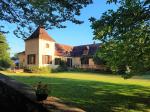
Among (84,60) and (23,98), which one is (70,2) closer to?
(23,98)

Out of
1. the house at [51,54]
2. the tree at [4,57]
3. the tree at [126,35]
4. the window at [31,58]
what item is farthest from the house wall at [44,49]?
the tree at [126,35]

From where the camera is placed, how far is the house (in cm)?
5822

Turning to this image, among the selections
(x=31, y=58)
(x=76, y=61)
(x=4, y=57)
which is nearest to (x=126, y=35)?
(x=4, y=57)

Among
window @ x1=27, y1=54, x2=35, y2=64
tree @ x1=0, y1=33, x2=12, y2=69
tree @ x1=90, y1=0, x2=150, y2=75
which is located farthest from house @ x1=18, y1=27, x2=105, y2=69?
tree @ x1=90, y1=0, x2=150, y2=75

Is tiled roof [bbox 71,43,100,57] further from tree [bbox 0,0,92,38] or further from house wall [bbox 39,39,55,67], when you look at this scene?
tree [bbox 0,0,92,38]

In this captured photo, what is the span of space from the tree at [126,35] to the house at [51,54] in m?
36.4

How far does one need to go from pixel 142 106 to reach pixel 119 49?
3390 millimetres

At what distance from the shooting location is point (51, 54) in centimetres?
6094

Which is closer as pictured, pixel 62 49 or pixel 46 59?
pixel 46 59

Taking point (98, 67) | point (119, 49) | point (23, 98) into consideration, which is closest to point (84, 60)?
point (98, 67)

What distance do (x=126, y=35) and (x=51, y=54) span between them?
46350 millimetres

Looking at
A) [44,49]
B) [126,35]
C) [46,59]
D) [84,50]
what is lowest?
[126,35]

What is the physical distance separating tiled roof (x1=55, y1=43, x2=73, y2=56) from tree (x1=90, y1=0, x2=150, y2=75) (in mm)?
46170

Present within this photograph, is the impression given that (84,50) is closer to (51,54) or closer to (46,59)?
(51,54)
